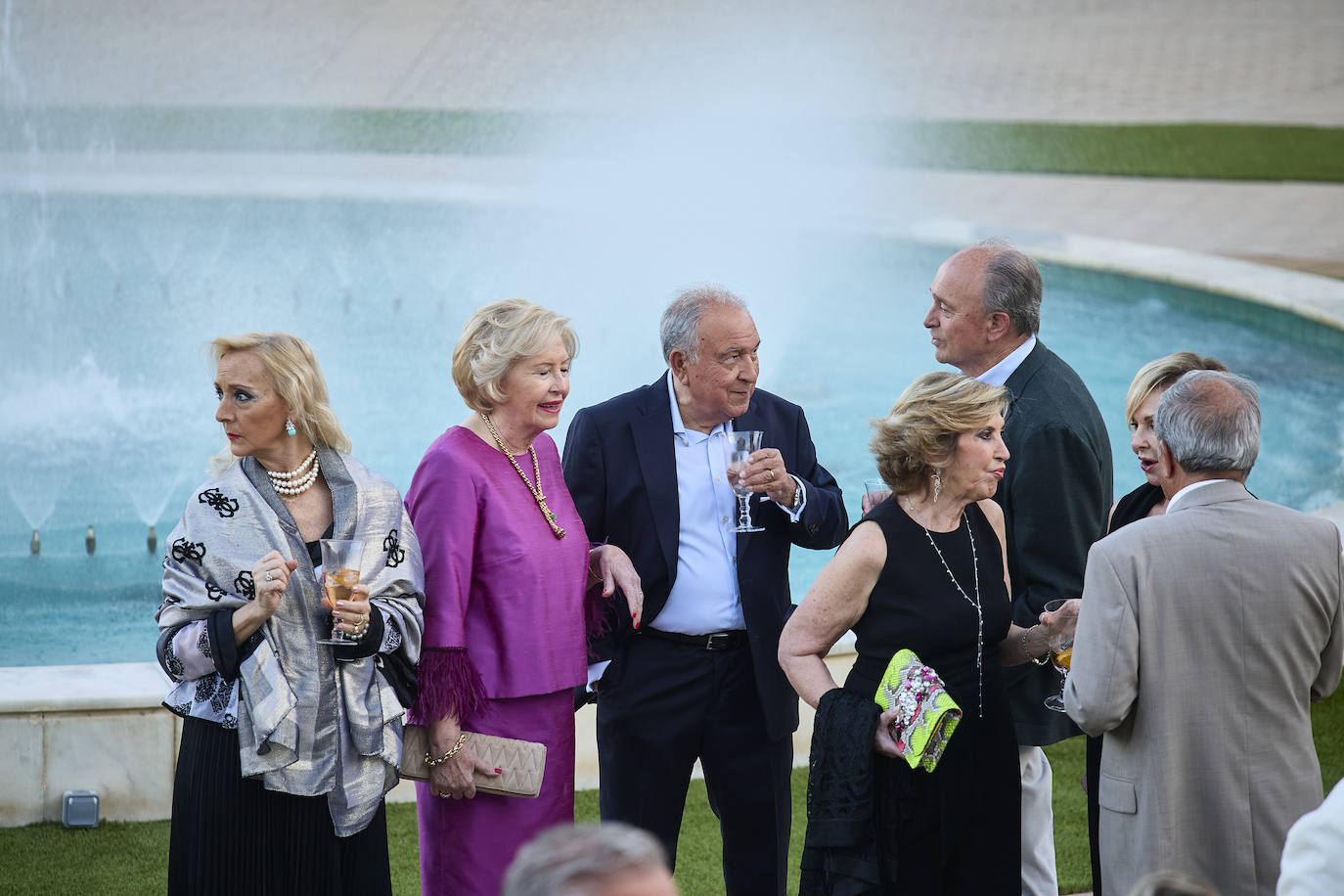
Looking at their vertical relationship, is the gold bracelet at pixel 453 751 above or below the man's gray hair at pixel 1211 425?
below

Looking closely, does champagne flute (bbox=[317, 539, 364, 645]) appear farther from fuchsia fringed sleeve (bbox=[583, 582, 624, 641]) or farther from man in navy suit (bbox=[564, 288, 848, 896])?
man in navy suit (bbox=[564, 288, 848, 896])

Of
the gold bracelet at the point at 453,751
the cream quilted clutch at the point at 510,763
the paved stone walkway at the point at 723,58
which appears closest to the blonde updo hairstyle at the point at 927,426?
the cream quilted clutch at the point at 510,763

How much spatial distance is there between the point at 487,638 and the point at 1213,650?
1.56 m

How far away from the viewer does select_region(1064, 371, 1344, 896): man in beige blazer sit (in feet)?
9.26

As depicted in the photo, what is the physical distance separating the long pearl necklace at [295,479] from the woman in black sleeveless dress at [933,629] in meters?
1.10

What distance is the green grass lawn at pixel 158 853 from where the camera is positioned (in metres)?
4.08

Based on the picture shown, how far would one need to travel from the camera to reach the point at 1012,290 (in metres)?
3.77

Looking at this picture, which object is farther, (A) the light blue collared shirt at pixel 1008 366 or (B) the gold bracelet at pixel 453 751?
(A) the light blue collared shirt at pixel 1008 366

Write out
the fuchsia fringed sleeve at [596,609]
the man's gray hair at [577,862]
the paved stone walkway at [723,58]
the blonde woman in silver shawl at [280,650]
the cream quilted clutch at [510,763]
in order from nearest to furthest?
the man's gray hair at [577,862], the blonde woman in silver shawl at [280,650], the cream quilted clutch at [510,763], the fuchsia fringed sleeve at [596,609], the paved stone walkway at [723,58]

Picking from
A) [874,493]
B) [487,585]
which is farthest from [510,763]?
[874,493]

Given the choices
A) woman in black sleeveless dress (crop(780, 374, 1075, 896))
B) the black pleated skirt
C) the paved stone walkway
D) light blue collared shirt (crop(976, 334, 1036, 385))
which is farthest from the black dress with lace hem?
the paved stone walkway

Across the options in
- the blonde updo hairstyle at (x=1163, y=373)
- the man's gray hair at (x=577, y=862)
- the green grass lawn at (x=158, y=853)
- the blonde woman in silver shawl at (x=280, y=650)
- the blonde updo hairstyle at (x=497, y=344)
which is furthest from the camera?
the green grass lawn at (x=158, y=853)

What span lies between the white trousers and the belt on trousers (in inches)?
32.7

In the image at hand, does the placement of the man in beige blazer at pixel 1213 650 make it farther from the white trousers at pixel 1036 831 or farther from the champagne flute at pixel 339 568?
the champagne flute at pixel 339 568
